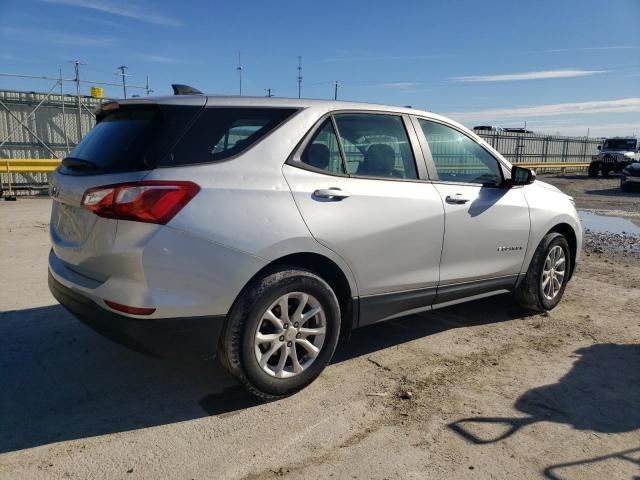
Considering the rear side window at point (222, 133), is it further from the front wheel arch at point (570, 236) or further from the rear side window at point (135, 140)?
the front wheel arch at point (570, 236)

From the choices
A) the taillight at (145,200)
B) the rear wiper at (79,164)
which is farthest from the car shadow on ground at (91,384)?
the rear wiper at (79,164)

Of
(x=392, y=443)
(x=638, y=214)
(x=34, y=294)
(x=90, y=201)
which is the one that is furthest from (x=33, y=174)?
(x=638, y=214)

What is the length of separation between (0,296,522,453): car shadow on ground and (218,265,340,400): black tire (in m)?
0.21

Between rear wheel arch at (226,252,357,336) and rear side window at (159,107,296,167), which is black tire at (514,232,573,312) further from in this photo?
rear side window at (159,107,296,167)

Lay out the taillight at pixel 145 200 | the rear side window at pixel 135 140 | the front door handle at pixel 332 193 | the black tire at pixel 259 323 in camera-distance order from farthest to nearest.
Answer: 1. the front door handle at pixel 332 193
2. the black tire at pixel 259 323
3. the rear side window at pixel 135 140
4. the taillight at pixel 145 200

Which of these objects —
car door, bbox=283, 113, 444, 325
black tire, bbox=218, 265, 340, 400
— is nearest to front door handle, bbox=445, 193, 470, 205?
car door, bbox=283, 113, 444, 325

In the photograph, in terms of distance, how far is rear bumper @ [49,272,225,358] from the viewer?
9.21ft

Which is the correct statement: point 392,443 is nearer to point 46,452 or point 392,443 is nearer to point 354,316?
point 354,316

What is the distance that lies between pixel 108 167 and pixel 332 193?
1334 millimetres

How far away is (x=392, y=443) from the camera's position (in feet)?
9.32

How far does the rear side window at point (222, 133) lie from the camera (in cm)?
293

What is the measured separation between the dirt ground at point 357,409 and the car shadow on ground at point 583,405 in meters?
0.01

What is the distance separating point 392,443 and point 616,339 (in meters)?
2.69

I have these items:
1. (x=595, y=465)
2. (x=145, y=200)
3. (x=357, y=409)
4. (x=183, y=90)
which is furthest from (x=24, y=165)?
(x=595, y=465)
